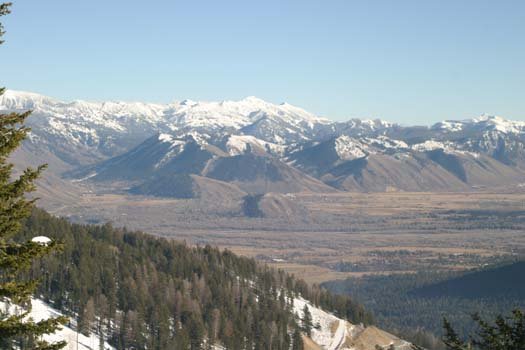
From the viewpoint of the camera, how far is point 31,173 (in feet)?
62.5

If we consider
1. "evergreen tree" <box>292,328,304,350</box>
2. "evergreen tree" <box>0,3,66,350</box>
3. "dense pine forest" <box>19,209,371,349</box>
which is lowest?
"evergreen tree" <box>292,328,304,350</box>

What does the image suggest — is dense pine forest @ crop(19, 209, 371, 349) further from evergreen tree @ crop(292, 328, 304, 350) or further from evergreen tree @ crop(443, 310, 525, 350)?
evergreen tree @ crop(443, 310, 525, 350)

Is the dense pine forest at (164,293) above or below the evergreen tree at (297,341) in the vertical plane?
above

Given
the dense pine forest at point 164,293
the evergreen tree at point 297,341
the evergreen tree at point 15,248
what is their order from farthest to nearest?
the evergreen tree at point 297,341 < the dense pine forest at point 164,293 < the evergreen tree at point 15,248

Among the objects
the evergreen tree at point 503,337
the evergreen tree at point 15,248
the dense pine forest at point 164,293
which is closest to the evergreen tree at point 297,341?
the dense pine forest at point 164,293

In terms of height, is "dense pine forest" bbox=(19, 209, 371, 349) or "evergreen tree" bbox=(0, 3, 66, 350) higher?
"evergreen tree" bbox=(0, 3, 66, 350)

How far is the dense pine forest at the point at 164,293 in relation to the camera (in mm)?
115375

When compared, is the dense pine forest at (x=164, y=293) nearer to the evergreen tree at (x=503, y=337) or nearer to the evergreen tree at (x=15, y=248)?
the evergreen tree at (x=503, y=337)

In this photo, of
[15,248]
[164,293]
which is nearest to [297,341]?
[164,293]

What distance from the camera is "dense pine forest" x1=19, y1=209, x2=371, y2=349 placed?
115 m

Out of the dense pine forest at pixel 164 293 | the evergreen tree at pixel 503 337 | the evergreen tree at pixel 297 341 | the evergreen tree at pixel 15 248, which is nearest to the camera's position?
the evergreen tree at pixel 15 248

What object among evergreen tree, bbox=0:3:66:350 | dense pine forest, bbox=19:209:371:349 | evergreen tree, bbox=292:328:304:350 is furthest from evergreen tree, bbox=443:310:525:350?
evergreen tree, bbox=292:328:304:350

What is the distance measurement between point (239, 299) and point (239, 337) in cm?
2345

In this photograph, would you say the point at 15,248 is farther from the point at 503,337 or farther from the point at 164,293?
the point at 164,293
